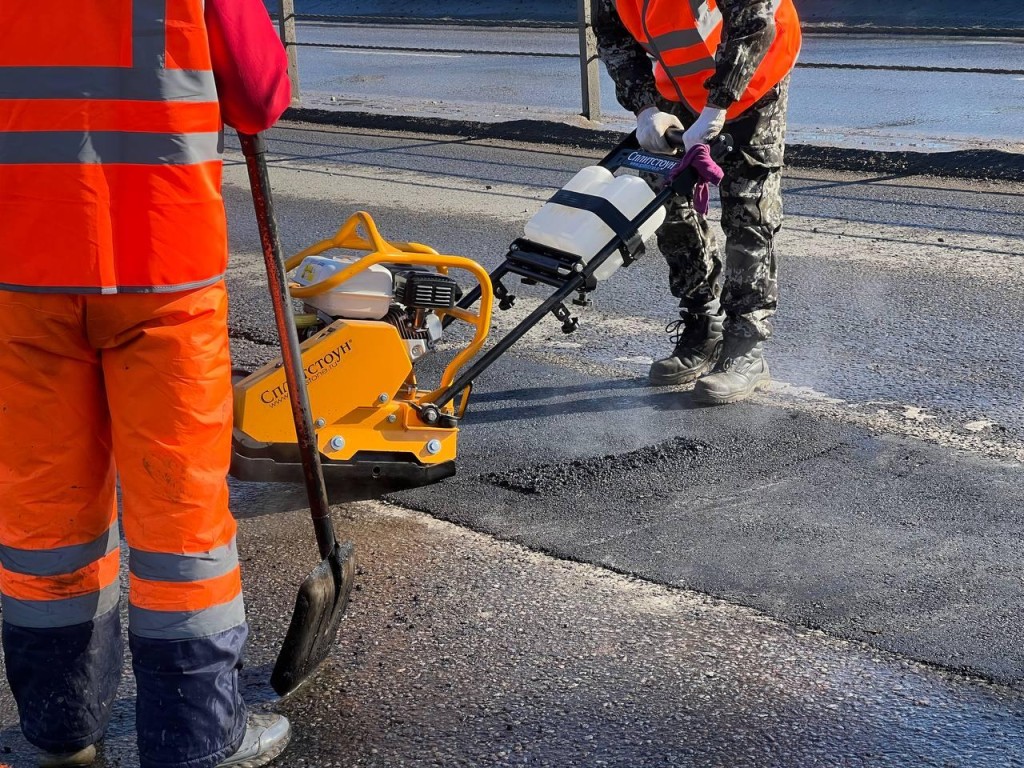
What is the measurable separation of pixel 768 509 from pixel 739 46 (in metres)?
1.57

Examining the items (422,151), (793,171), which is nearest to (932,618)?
(793,171)

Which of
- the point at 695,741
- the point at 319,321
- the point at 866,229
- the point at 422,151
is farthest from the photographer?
the point at 422,151

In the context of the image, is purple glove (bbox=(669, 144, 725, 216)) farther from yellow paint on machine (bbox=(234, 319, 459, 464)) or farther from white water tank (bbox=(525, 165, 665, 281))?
yellow paint on machine (bbox=(234, 319, 459, 464))

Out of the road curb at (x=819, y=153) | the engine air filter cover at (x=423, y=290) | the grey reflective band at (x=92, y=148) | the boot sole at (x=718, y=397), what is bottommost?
the road curb at (x=819, y=153)

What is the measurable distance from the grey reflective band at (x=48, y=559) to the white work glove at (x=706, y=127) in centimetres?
252

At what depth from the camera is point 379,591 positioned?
3.44 meters

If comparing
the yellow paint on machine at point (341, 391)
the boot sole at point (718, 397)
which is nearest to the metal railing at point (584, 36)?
the boot sole at point (718, 397)

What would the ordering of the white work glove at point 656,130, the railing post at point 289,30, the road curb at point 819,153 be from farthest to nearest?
the railing post at point 289,30, the road curb at point 819,153, the white work glove at point 656,130

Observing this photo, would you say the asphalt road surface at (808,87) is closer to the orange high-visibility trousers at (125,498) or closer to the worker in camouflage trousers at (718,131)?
the worker in camouflage trousers at (718,131)

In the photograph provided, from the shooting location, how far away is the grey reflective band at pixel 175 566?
248 cm

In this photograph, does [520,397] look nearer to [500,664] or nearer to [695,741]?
[500,664]

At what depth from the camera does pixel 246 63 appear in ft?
7.98

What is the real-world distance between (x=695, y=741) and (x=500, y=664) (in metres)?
0.52

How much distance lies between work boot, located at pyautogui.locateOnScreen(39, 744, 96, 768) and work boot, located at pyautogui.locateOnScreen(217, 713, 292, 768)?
11.7 inches
